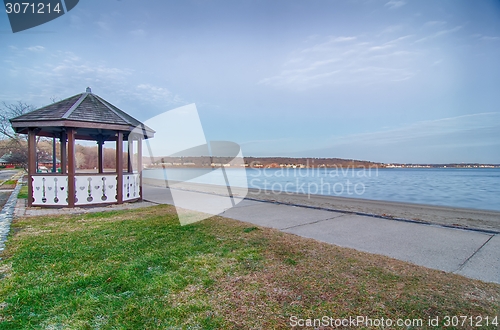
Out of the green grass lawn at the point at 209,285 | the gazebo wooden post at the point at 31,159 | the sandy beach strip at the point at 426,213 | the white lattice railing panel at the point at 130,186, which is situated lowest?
the sandy beach strip at the point at 426,213

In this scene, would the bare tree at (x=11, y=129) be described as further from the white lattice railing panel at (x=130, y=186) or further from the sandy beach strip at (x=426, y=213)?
the sandy beach strip at (x=426, y=213)

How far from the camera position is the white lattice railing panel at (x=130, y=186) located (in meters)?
9.07

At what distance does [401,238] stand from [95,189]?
8.52m

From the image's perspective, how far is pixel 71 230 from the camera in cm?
524

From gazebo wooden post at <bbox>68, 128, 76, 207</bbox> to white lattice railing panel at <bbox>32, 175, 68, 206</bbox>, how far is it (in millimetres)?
137

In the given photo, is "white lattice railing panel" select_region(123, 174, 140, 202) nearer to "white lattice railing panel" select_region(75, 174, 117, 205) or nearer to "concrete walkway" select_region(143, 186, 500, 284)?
"white lattice railing panel" select_region(75, 174, 117, 205)

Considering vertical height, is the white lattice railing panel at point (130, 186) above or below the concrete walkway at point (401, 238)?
above

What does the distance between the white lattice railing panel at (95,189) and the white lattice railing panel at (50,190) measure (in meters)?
0.35

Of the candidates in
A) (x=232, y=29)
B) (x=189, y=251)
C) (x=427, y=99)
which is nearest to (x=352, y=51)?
(x=232, y=29)

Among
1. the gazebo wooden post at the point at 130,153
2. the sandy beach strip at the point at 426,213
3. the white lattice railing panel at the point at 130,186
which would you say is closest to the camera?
the sandy beach strip at the point at 426,213

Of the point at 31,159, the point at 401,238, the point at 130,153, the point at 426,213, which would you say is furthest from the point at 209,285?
the point at 130,153

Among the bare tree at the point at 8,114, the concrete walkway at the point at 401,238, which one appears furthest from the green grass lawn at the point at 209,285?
the bare tree at the point at 8,114

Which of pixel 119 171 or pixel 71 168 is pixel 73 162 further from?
pixel 119 171

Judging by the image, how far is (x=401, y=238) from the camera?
478 cm
